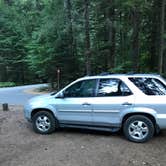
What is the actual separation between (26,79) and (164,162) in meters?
30.0

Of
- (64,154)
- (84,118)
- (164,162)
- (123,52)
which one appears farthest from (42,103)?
(123,52)

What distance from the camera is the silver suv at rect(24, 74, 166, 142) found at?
551 cm

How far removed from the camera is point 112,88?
19.6 ft

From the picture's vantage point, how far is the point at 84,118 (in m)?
6.11

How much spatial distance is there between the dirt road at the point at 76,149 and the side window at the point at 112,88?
115 centimetres

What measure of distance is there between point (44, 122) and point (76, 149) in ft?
5.29

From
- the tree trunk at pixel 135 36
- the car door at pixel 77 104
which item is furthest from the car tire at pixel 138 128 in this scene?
the tree trunk at pixel 135 36

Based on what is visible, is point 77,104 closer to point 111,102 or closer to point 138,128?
point 111,102

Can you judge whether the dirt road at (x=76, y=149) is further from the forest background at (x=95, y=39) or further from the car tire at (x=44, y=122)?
the forest background at (x=95, y=39)

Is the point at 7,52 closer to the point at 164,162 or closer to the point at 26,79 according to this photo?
the point at 26,79

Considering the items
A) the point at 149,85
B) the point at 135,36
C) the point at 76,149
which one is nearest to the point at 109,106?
the point at 149,85

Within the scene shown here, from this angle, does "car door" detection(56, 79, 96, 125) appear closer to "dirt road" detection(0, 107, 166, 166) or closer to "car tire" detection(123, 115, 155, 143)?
"dirt road" detection(0, 107, 166, 166)

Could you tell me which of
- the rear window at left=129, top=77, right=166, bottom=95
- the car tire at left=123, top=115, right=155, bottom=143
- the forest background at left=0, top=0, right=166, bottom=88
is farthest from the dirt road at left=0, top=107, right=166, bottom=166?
the forest background at left=0, top=0, right=166, bottom=88

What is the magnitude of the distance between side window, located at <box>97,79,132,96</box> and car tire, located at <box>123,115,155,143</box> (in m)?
0.64
